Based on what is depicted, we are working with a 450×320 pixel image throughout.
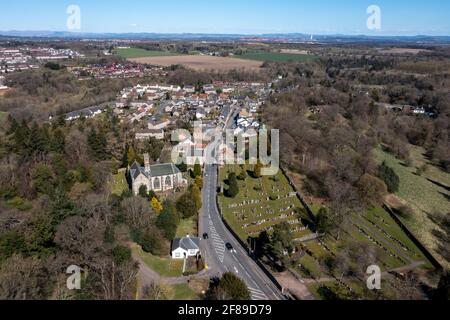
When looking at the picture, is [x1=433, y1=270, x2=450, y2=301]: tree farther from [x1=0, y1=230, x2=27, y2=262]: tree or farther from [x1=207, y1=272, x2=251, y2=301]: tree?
[x1=0, y1=230, x2=27, y2=262]: tree

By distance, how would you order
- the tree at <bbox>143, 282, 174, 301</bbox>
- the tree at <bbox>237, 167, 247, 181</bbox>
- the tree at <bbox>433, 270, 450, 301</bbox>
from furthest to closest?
the tree at <bbox>237, 167, 247, 181</bbox> < the tree at <bbox>143, 282, 174, 301</bbox> < the tree at <bbox>433, 270, 450, 301</bbox>

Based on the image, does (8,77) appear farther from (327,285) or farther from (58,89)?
(327,285)

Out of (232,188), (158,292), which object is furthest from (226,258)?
(232,188)

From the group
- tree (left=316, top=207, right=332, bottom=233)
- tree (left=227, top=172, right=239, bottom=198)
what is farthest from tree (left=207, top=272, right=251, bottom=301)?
tree (left=227, top=172, right=239, bottom=198)

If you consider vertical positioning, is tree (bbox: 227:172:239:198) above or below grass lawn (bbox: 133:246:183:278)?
A: above

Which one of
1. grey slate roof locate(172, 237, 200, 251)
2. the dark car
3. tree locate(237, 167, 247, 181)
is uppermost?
tree locate(237, 167, 247, 181)

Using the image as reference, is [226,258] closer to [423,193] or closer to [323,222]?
[323,222]

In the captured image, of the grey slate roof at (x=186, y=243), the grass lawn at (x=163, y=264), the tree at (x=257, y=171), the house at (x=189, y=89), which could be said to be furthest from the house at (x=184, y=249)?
the house at (x=189, y=89)

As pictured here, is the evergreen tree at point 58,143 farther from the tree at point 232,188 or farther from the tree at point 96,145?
the tree at point 232,188
